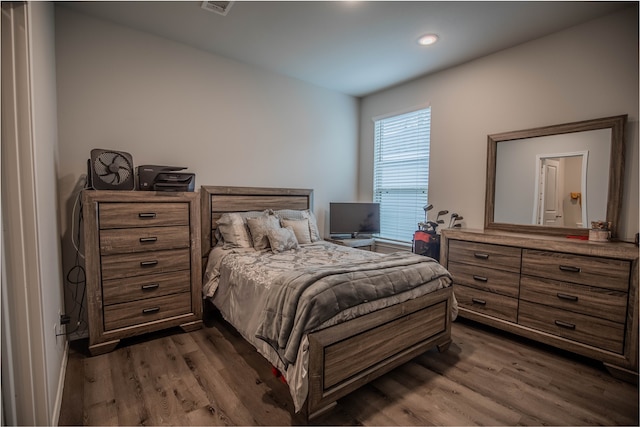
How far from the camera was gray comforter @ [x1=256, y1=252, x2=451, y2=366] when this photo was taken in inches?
63.0

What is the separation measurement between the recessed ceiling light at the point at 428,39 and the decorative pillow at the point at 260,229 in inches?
88.0

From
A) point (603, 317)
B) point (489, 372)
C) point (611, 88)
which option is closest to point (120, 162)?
point (489, 372)

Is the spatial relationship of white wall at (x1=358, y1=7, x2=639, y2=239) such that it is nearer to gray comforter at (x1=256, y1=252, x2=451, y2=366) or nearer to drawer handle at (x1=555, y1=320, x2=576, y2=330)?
drawer handle at (x1=555, y1=320, x2=576, y2=330)

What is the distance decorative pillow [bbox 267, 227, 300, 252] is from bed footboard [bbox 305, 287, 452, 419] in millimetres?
1255

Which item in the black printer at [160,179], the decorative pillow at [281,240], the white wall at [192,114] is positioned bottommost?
the decorative pillow at [281,240]

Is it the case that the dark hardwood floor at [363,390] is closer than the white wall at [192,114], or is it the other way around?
the dark hardwood floor at [363,390]

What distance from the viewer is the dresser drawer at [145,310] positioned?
233 centimetres

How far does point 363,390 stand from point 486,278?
5.25ft

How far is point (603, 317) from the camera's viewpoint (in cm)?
216

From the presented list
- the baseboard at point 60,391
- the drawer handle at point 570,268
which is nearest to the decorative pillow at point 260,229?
the baseboard at point 60,391

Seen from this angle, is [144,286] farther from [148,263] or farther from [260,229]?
[260,229]

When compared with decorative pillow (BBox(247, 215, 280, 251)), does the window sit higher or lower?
higher

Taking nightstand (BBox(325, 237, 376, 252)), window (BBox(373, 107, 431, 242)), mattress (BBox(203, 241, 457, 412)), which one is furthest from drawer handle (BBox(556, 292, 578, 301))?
nightstand (BBox(325, 237, 376, 252))

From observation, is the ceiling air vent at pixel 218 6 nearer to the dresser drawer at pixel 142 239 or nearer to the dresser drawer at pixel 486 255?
the dresser drawer at pixel 142 239
